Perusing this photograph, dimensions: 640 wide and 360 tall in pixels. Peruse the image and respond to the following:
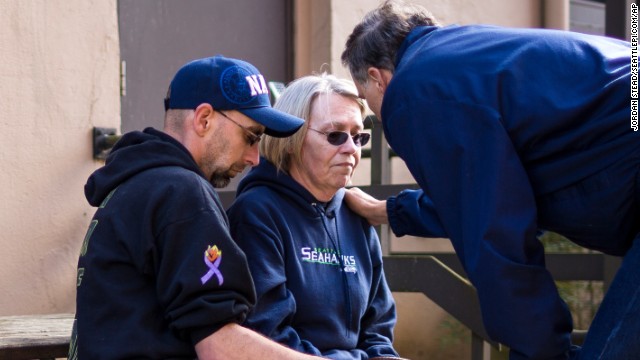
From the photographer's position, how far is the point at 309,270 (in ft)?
11.0

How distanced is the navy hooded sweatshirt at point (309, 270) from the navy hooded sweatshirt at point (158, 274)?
0.56 meters

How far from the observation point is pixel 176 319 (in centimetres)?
251

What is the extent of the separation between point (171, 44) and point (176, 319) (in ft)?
11.9

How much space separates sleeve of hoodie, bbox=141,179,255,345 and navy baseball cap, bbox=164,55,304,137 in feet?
1.02

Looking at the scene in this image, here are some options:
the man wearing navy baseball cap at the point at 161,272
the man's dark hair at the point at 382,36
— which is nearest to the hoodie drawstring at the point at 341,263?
the man's dark hair at the point at 382,36

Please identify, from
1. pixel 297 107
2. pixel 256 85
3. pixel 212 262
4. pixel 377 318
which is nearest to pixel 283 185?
pixel 297 107

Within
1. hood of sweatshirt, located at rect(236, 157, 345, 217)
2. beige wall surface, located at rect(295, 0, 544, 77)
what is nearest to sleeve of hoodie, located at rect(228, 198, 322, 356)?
hood of sweatshirt, located at rect(236, 157, 345, 217)

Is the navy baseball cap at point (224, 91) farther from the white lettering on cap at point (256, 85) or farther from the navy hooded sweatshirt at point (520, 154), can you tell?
the navy hooded sweatshirt at point (520, 154)

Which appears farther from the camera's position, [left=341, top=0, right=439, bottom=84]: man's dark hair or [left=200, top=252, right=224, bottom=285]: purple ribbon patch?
[left=341, top=0, right=439, bottom=84]: man's dark hair

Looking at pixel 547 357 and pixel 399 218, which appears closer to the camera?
pixel 547 357

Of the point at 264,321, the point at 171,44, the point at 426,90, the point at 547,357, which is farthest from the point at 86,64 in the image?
the point at 547,357

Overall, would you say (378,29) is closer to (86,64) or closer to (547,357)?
(547,357)

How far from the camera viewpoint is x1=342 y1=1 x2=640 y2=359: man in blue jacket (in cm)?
257

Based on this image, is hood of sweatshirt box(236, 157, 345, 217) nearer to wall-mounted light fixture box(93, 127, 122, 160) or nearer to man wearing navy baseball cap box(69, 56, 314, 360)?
man wearing navy baseball cap box(69, 56, 314, 360)
